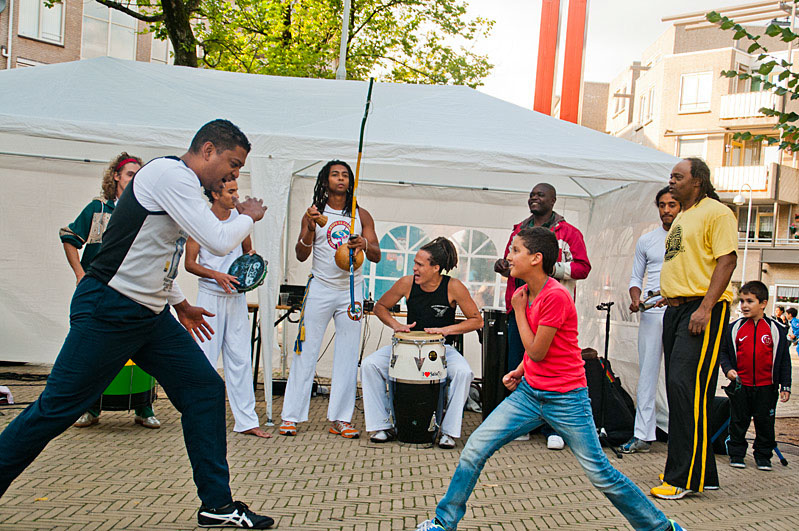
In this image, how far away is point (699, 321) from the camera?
451 cm

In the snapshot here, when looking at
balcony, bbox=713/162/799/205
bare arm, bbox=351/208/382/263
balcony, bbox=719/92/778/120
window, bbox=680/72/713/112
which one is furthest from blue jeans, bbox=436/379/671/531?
window, bbox=680/72/713/112

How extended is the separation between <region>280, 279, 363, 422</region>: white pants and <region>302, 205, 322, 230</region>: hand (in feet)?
1.57

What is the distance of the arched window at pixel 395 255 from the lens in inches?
348

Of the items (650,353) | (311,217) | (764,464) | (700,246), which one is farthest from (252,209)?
(764,464)

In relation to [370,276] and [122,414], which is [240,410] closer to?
[122,414]

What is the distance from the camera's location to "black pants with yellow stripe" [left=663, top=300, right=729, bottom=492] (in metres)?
4.61

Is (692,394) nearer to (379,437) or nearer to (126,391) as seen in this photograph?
(379,437)

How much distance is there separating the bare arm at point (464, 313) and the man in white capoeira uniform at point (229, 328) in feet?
5.11

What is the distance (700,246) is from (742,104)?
37.6 m

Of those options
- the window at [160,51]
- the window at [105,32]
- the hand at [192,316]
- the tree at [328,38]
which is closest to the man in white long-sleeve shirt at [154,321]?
the hand at [192,316]

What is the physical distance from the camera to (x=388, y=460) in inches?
212

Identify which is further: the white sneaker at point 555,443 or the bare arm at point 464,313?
the bare arm at point 464,313

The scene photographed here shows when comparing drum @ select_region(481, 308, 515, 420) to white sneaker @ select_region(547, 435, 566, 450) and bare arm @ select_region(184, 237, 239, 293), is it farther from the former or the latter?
bare arm @ select_region(184, 237, 239, 293)

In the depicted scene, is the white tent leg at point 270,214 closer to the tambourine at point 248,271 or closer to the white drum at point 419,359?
the tambourine at point 248,271
